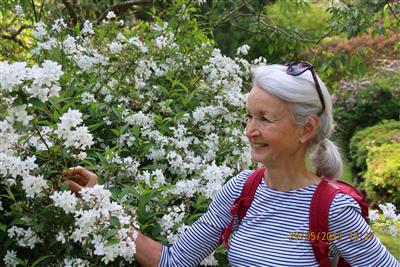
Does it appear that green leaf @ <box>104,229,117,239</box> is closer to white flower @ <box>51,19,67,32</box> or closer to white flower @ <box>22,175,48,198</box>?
white flower @ <box>22,175,48,198</box>

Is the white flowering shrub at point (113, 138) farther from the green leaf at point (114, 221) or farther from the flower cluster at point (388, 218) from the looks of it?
the flower cluster at point (388, 218)

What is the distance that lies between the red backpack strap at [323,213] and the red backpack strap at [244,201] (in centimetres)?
25

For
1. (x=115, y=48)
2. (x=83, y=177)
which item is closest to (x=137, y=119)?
(x=115, y=48)

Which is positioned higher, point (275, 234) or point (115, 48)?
point (115, 48)

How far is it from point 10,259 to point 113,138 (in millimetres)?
907

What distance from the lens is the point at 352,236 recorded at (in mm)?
1968

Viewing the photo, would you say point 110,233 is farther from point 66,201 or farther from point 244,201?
point 244,201

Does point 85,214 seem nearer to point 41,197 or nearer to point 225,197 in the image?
point 41,197

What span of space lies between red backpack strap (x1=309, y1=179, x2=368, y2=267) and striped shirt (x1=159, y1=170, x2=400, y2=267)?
0.02m

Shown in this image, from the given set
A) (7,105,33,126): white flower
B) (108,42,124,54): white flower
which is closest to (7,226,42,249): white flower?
(7,105,33,126): white flower

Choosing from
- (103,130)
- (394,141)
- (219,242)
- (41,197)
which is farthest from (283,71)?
(394,141)

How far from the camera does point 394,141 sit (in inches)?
359

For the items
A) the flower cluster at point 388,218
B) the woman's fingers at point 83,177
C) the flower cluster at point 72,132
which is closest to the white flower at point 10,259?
the woman's fingers at point 83,177

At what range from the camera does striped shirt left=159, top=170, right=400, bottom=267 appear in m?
1.97
